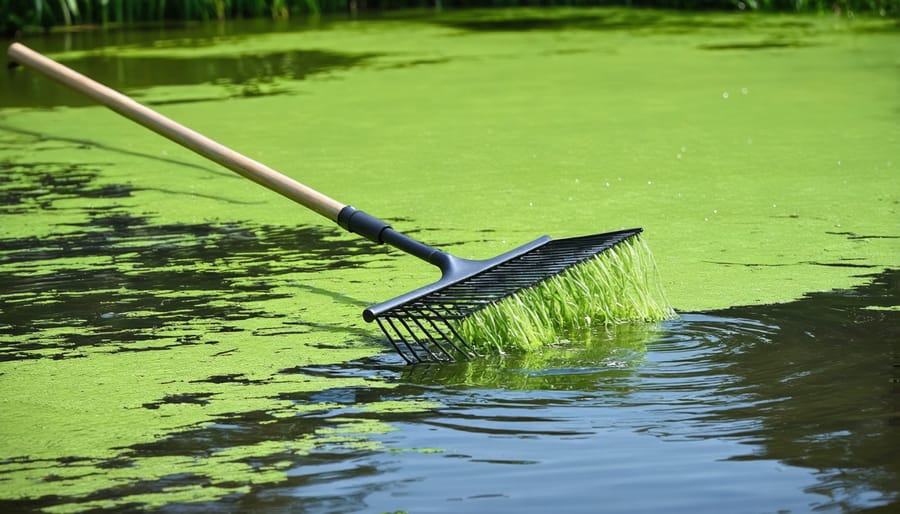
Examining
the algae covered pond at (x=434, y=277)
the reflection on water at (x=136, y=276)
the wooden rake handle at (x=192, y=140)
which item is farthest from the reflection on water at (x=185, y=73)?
the reflection on water at (x=136, y=276)

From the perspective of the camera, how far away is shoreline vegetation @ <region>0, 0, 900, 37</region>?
741 cm

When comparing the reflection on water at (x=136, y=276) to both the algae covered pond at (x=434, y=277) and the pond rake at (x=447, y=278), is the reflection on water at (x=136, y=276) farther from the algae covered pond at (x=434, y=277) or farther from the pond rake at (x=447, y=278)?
the pond rake at (x=447, y=278)

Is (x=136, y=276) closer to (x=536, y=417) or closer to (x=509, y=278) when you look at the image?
(x=509, y=278)

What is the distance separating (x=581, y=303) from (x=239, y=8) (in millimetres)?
6101

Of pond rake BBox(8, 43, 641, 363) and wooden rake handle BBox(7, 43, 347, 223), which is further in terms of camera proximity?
wooden rake handle BBox(7, 43, 347, 223)

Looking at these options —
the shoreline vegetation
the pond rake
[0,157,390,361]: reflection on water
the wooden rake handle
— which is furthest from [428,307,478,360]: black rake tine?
the shoreline vegetation

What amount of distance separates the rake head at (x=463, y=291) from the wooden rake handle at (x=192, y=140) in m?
0.39

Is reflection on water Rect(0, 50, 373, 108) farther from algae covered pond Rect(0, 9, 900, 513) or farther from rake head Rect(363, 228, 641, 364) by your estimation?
rake head Rect(363, 228, 641, 364)

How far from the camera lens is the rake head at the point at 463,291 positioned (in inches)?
84.0

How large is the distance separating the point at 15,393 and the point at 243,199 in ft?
4.93

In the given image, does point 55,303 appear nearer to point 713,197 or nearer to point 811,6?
point 713,197

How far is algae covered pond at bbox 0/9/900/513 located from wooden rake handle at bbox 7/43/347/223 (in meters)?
0.16

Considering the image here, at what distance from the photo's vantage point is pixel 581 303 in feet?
7.59

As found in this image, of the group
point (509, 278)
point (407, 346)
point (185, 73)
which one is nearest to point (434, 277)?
point (509, 278)
